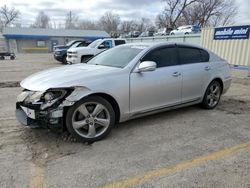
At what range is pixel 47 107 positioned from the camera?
338 cm

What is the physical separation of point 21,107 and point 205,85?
380 cm

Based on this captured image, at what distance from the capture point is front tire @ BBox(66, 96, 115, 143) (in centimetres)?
353

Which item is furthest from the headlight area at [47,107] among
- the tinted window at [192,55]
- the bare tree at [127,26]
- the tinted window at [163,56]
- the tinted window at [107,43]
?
the bare tree at [127,26]

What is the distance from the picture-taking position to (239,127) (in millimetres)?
4496

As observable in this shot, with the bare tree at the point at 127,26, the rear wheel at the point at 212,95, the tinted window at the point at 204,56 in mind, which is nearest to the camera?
the tinted window at the point at 204,56

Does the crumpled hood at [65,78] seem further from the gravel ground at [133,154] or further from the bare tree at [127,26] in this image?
the bare tree at [127,26]

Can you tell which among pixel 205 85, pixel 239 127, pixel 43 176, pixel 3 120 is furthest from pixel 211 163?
pixel 3 120

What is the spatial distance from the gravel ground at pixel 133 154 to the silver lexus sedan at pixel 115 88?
33cm

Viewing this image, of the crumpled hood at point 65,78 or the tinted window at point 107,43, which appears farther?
Answer: the tinted window at point 107,43

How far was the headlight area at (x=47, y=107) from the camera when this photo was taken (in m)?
3.39

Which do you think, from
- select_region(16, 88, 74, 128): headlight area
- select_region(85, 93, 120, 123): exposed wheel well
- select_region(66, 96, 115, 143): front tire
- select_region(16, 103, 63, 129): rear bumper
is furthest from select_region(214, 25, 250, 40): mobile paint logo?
select_region(16, 103, 63, 129): rear bumper

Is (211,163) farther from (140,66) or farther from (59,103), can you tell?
(59,103)

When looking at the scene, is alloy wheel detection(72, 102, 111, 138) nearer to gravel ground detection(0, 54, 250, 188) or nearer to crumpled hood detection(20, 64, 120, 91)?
gravel ground detection(0, 54, 250, 188)

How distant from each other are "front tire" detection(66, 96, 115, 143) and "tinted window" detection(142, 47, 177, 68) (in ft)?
4.05
